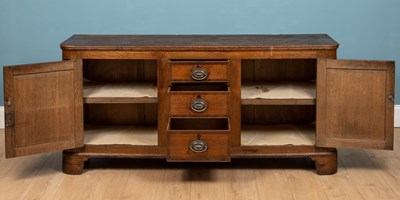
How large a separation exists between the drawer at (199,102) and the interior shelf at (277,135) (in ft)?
0.82

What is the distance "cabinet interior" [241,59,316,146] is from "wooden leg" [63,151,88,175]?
664 millimetres

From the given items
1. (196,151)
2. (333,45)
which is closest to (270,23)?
(333,45)

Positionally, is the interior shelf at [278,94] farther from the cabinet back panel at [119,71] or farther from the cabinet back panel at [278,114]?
the cabinet back panel at [119,71]

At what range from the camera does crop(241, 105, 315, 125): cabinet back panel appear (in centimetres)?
410

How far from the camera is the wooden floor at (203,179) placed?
3.54 meters

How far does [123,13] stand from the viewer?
4375 mm

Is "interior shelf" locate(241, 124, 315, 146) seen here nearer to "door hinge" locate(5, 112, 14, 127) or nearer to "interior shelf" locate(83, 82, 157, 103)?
"interior shelf" locate(83, 82, 157, 103)

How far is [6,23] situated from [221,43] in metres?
1.22

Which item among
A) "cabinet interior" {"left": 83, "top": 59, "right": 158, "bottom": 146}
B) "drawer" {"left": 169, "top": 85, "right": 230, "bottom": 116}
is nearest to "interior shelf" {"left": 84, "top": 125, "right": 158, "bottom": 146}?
"cabinet interior" {"left": 83, "top": 59, "right": 158, "bottom": 146}

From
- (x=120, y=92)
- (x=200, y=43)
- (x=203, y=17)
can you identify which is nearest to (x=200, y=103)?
(x=200, y=43)

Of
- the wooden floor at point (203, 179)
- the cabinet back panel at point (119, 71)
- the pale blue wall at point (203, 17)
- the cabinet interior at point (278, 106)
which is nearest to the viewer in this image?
the wooden floor at point (203, 179)

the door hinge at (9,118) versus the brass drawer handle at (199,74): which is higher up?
the brass drawer handle at (199,74)

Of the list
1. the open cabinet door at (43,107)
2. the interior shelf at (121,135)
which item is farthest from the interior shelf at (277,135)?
the open cabinet door at (43,107)

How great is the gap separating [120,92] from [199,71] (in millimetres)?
374
